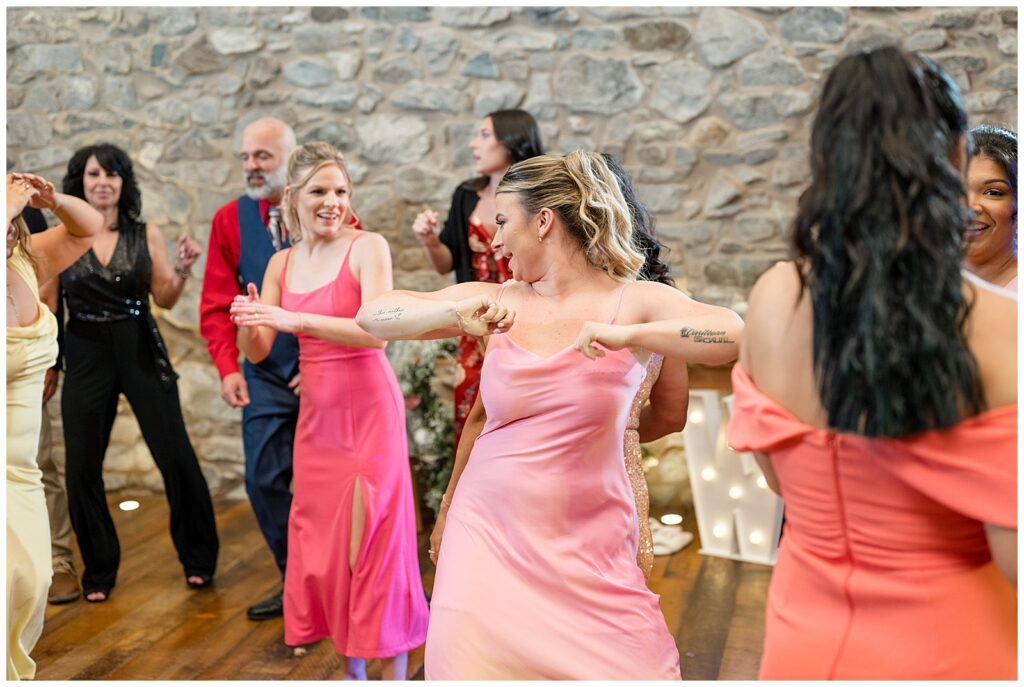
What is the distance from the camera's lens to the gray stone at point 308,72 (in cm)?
523

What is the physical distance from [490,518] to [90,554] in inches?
96.1

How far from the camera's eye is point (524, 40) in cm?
509

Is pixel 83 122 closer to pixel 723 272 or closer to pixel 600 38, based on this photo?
pixel 600 38

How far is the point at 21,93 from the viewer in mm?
5449

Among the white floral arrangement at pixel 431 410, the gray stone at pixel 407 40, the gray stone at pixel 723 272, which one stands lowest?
the white floral arrangement at pixel 431 410

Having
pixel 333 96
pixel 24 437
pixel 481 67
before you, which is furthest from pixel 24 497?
pixel 481 67

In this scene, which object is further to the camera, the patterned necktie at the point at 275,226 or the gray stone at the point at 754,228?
the gray stone at the point at 754,228

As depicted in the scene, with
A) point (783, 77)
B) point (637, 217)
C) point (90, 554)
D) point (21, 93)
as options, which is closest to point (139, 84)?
point (21, 93)

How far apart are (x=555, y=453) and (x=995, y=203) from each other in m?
1.09

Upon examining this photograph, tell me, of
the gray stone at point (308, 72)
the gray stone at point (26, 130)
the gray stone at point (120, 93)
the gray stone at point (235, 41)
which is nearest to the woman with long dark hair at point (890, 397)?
the gray stone at point (308, 72)

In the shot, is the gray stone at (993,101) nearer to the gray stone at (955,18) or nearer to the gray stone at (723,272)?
the gray stone at (955,18)

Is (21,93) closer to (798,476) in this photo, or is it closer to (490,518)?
(490,518)

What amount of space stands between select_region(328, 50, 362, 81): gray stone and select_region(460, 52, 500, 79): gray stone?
1.69ft

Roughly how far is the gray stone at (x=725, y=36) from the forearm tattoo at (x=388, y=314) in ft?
10.3
